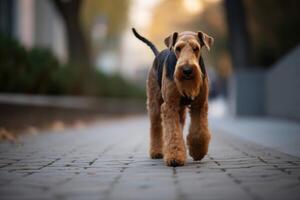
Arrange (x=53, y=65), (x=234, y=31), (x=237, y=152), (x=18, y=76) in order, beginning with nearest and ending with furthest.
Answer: (x=237, y=152), (x=18, y=76), (x=53, y=65), (x=234, y=31)

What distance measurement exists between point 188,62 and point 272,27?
1916cm

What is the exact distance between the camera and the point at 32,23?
27.1 meters

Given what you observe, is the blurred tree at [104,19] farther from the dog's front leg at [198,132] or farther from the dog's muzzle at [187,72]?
the dog's muzzle at [187,72]

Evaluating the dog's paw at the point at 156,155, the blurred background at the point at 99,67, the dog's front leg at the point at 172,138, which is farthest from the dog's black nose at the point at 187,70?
the blurred background at the point at 99,67

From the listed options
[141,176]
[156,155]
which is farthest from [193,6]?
[141,176]

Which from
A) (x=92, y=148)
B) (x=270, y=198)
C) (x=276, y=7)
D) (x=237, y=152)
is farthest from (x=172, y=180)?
(x=276, y=7)

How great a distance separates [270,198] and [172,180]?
122 centimetres

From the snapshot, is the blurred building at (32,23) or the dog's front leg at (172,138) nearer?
the dog's front leg at (172,138)

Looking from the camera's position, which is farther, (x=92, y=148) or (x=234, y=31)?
(x=234, y=31)

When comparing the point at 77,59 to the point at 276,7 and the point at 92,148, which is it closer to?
the point at 276,7

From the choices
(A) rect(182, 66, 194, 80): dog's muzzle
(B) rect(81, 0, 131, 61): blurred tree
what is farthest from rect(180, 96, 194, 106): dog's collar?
(B) rect(81, 0, 131, 61): blurred tree

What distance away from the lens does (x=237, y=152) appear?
8523mm

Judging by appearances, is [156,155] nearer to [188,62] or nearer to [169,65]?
[169,65]

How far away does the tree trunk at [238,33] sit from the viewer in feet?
72.6
